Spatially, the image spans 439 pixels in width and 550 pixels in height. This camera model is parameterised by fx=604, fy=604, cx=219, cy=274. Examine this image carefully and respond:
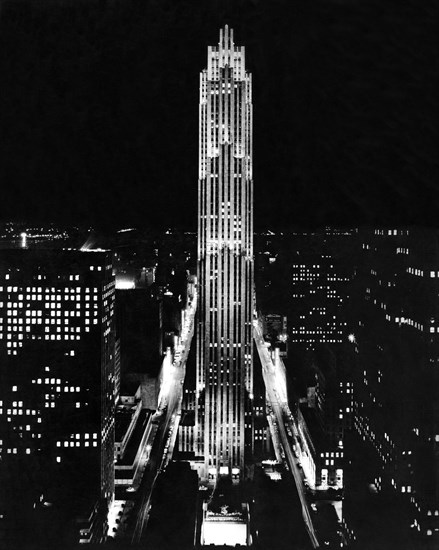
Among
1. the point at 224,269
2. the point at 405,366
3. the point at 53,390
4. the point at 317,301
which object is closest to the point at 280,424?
the point at 317,301

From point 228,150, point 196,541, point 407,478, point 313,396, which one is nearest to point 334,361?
point 313,396

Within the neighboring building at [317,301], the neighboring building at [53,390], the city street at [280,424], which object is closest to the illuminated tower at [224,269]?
the city street at [280,424]

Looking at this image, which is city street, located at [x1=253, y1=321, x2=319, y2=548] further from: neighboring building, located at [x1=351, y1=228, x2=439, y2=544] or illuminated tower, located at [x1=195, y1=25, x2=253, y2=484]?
neighboring building, located at [x1=351, y1=228, x2=439, y2=544]

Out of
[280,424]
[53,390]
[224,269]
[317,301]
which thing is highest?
[224,269]

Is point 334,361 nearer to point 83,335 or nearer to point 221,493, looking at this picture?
point 221,493

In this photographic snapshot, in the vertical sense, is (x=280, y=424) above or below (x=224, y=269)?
below

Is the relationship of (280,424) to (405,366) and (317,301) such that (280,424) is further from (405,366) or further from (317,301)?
(405,366)

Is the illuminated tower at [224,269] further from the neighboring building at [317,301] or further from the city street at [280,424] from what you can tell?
the neighboring building at [317,301]
